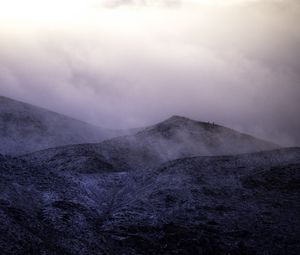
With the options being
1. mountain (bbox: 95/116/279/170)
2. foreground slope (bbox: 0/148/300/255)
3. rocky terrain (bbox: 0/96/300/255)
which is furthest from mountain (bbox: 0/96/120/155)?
foreground slope (bbox: 0/148/300/255)

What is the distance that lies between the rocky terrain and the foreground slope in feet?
0.35

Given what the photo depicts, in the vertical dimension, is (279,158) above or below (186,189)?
above

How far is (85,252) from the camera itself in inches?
1527

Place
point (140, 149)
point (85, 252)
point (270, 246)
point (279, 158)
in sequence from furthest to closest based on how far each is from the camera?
point (140, 149) < point (279, 158) < point (270, 246) < point (85, 252)

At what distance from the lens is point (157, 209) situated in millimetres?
50031

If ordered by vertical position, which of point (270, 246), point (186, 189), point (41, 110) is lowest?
point (270, 246)

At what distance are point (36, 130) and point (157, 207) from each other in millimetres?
74491

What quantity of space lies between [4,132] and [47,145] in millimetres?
12216

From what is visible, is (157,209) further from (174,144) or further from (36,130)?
(36,130)

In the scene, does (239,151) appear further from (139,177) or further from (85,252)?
(85,252)

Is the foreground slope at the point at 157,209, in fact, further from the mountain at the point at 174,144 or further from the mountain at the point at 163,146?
the mountain at the point at 174,144

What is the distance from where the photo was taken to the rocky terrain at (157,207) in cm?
4119

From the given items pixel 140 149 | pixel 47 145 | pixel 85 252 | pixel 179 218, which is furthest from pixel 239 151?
pixel 85 252

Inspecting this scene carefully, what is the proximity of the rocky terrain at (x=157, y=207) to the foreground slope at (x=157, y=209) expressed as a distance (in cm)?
11
